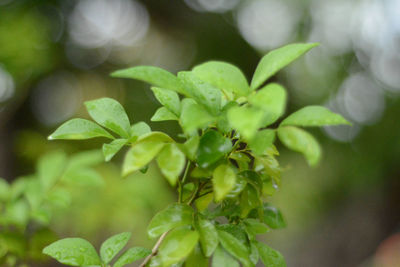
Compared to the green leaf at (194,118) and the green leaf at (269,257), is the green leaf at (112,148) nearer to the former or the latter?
the green leaf at (194,118)

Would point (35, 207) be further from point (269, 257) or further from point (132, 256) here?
point (269, 257)

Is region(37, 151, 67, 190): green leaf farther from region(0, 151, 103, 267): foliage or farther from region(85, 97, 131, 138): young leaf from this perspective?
region(85, 97, 131, 138): young leaf

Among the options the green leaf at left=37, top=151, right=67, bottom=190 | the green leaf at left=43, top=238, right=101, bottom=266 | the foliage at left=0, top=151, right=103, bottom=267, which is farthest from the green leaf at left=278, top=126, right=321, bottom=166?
the green leaf at left=37, top=151, right=67, bottom=190

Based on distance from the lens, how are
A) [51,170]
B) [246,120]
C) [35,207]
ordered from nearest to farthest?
[246,120], [35,207], [51,170]

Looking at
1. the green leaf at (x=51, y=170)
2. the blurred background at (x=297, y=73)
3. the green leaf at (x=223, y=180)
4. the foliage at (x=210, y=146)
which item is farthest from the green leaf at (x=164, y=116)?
the blurred background at (x=297, y=73)

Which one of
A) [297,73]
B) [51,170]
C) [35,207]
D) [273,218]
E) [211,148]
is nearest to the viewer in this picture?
[211,148]

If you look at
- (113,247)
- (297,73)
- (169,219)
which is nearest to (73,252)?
(113,247)
